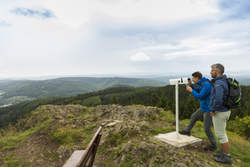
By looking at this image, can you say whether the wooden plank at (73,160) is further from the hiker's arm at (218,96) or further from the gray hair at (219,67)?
the gray hair at (219,67)

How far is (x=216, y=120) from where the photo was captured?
404 centimetres

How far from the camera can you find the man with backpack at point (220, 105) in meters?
3.75

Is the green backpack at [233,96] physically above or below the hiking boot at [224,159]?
above

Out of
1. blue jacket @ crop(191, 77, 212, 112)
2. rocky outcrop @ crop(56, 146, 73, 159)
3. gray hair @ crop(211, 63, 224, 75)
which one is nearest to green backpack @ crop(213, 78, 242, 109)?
gray hair @ crop(211, 63, 224, 75)

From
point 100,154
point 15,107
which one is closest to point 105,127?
point 100,154

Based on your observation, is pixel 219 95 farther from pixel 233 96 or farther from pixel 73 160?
pixel 73 160

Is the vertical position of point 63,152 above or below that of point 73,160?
below

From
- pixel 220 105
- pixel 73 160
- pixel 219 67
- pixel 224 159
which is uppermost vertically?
pixel 219 67

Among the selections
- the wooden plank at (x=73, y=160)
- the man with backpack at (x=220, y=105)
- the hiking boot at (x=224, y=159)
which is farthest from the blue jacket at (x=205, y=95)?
the wooden plank at (x=73, y=160)

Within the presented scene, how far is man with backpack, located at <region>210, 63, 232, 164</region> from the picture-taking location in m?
3.75

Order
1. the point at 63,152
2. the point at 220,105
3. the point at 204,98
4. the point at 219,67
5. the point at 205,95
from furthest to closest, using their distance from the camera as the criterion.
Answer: the point at 63,152
the point at 204,98
the point at 205,95
the point at 219,67
the point at 220,105

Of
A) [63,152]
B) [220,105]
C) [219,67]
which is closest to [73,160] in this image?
[63,152]

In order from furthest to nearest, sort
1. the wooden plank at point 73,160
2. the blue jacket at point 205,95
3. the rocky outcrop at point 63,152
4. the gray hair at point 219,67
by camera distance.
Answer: the rocky outcrop at point 63,152, the blue jacket at point 205,95, the gray hair at point 219,67, the wooden plank at point 73,160

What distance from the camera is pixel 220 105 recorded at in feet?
12.3
